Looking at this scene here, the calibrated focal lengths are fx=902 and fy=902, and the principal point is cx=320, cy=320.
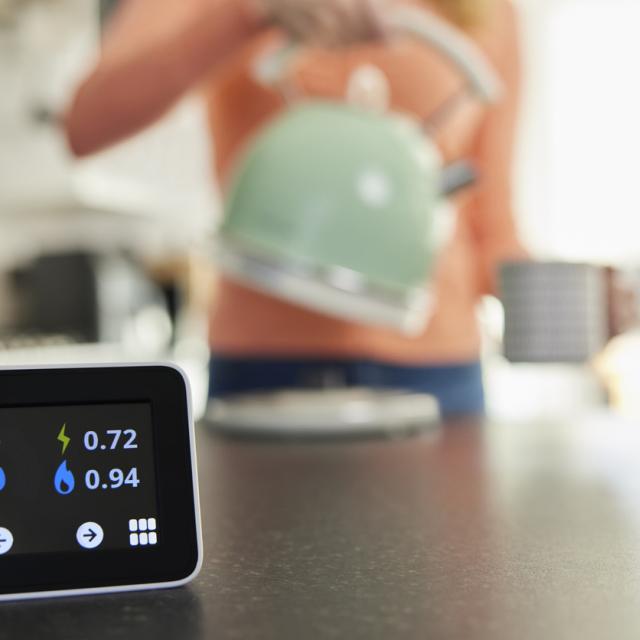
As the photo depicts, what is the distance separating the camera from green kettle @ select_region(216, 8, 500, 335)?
0.69 m

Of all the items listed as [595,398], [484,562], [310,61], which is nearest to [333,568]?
[484,562]

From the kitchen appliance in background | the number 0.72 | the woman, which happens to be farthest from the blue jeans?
the kitchen appliance in background

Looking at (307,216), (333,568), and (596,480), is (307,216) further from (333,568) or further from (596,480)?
(333,568)

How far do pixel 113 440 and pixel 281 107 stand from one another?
2.35 ft

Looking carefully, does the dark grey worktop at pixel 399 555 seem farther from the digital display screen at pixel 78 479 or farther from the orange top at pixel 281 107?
the orange top at pixel 281 107

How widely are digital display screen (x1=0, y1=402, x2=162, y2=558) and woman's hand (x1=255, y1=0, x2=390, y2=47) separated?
0.40 m

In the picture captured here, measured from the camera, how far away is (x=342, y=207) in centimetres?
71

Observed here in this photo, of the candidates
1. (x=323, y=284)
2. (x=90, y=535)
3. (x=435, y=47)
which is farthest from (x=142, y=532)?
(x=435, y=47)

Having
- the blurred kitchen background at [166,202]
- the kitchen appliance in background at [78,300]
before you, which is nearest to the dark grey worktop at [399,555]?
the blurred kitchen background at [166,202]

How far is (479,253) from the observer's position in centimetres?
115

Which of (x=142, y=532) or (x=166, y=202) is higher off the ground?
(x=166, y=202)

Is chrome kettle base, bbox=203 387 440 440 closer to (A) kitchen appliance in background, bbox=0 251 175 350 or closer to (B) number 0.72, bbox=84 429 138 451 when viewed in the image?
(B) number 0.72, bbox=84 429 138 451

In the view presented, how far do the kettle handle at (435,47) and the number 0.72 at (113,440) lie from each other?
0.43 metres

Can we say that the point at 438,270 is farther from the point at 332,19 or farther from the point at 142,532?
the point at 142,532
